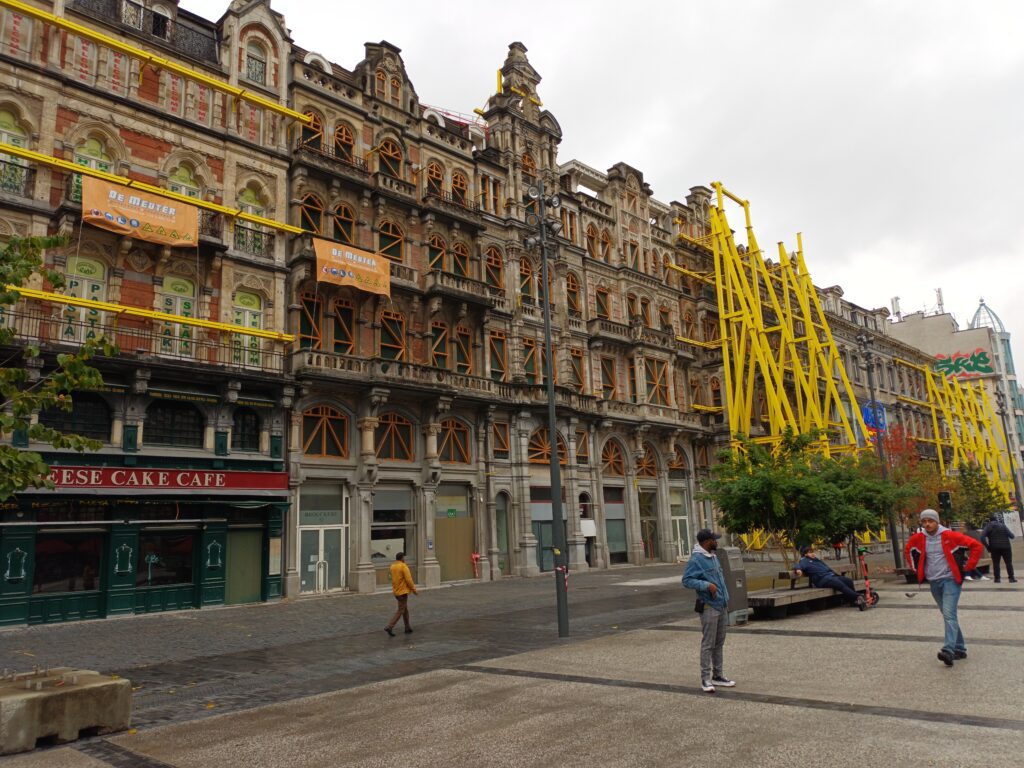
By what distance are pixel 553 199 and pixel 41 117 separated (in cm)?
1571

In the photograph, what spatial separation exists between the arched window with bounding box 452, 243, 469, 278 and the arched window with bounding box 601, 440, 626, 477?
11650 millimetres

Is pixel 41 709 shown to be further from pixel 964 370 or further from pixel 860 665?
pixel 964 370

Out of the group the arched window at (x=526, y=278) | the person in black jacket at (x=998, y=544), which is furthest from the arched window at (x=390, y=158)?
the person in black jacket at (x=998, y=544)

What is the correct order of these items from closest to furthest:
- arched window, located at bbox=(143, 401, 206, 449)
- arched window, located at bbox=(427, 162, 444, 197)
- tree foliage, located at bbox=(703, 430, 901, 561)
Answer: tree foliage, located at bbox=(703, 430, 901, 561) → arched window, located at bbox=(143, 401, 206, 449) → arched window, located at bbox=(427, 162, 444, 197)

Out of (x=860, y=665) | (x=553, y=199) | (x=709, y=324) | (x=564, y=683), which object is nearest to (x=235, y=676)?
(x=564, y=683)

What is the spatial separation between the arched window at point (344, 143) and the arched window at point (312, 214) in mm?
2489

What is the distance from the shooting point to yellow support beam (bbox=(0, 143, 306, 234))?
796 inches

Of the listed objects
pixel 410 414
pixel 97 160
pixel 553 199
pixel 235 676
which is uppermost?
pixel 97 160

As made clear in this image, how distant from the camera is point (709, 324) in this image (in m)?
47.2

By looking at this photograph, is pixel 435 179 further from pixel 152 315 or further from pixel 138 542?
pixel 138 542

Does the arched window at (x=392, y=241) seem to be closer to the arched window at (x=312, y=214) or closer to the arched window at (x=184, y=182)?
the arched window at (x=312, y=214)

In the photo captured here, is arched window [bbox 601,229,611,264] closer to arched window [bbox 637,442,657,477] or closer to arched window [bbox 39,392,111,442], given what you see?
arched window [bbox 637,442,657,477]

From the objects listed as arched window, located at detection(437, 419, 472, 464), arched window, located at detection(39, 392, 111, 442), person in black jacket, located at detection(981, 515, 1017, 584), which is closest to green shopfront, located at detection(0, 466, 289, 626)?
arched window, located at detection(39, 392, 111, 442)

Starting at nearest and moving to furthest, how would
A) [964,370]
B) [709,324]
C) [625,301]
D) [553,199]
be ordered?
[553,199] < [625,301] < [709,324] < [964,370]
